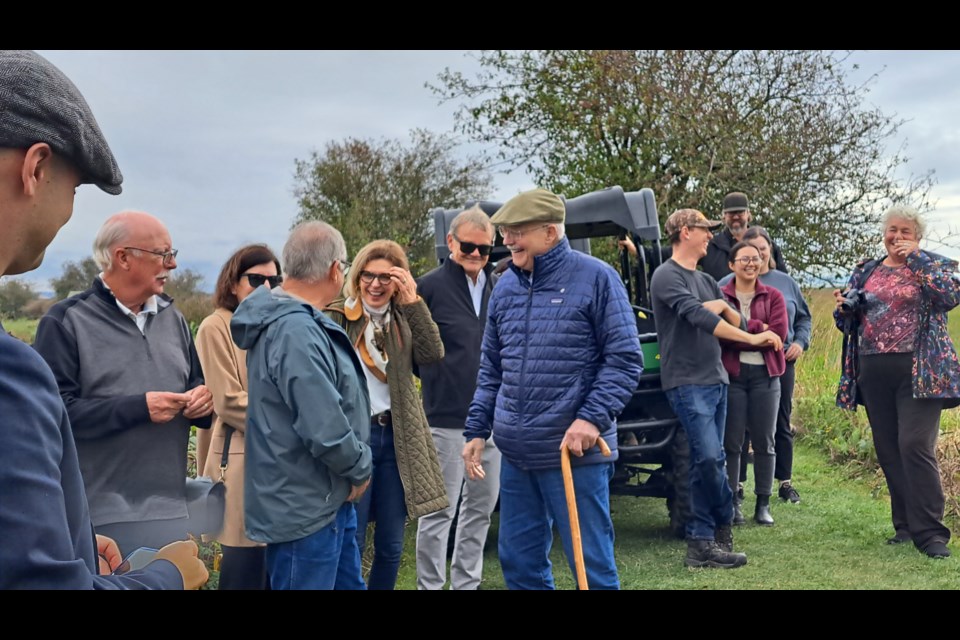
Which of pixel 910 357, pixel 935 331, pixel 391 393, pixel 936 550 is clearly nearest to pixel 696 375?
pixel 910 357

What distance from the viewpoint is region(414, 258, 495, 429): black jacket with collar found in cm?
522

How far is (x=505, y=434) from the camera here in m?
4.26

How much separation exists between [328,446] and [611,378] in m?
1.35

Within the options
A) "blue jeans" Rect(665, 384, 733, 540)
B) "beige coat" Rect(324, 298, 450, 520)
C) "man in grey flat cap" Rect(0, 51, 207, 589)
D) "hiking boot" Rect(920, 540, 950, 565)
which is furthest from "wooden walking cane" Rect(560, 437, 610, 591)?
"man in grey flat cap" Rect(0, 51, 207, 589)

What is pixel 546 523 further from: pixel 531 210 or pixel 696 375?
pixel 696 375

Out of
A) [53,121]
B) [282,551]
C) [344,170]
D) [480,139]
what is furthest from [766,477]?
[344,170]

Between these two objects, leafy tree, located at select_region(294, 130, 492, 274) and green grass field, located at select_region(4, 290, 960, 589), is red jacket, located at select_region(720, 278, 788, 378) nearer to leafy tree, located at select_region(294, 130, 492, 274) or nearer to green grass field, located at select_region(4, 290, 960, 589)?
green grass field, located at select_region(4, 290, 960, 589)

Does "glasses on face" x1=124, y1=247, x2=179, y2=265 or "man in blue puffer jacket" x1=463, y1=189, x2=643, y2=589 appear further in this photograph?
"man in blue puffer jacket" x1=463, y1=189, x2=643, y2=589

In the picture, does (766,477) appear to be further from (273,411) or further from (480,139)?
(480,139)

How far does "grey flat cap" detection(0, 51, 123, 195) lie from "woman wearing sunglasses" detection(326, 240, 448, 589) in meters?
3.12

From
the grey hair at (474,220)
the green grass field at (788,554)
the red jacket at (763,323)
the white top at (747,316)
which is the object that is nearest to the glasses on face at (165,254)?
the grey hair at (474,220)

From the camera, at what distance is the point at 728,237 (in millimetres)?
7855

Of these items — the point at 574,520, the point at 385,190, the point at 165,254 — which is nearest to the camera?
the point at 165,254

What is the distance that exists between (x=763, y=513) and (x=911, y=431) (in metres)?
1.33
